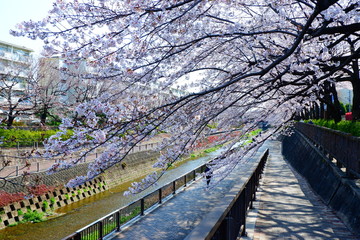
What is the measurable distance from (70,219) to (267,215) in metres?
11.7

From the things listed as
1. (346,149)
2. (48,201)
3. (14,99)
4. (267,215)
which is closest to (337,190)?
(346,149)

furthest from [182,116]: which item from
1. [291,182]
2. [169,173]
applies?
[169,173]

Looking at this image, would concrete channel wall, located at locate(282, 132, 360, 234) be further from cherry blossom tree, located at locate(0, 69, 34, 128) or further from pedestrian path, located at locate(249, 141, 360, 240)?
cherry blossom tree, located at locate(0, 69, 34, 128)

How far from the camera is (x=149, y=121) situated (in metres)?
5.30

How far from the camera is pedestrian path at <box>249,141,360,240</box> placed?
22.6 feet

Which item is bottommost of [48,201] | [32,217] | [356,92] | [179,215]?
[32,217]

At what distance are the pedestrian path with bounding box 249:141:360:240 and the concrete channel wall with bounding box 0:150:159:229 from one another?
441 centimetres

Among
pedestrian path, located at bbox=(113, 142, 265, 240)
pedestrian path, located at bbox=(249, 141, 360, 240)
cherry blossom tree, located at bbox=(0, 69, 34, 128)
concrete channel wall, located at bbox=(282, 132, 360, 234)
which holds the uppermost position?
cherry blossom tree, located at bbox=(0, 69, 34, 128)

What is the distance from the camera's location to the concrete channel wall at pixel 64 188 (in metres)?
16.1

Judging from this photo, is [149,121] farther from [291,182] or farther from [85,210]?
[85,210]

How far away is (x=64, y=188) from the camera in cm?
2042

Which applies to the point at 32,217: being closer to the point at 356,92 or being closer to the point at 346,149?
the point at 346,149

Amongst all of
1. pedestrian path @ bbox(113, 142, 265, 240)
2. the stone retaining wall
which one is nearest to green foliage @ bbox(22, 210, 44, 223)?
the stone retaining wall

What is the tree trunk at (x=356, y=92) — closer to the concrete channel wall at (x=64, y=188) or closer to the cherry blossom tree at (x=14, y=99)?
the concrete channel wall at (x=64, y=188)
